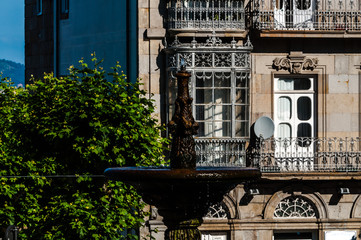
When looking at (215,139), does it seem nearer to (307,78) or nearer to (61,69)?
(307,78)

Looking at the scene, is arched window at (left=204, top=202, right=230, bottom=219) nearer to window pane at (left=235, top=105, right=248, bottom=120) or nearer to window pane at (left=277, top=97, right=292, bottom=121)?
window pane at (left=235, top=105, right=248, bottom=120)

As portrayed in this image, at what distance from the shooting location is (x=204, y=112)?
33.4 m

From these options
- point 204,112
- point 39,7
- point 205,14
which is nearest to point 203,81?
point 204,112

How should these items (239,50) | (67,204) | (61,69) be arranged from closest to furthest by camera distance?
(67,204)
(239,50)
(61,69)

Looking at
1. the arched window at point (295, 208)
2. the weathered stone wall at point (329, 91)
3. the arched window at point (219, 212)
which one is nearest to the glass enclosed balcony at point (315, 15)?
the weathered stone wall at point (329, 91)

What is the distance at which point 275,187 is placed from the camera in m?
33.5

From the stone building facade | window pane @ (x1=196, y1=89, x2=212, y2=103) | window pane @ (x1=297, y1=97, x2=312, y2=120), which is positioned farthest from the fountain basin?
window pane @ (x1=297, y1=97, x2=312, y2=120)

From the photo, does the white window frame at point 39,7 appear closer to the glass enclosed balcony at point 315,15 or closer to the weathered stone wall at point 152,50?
the weathered stone wall at point 152,50

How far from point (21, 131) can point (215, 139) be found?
18.2ft

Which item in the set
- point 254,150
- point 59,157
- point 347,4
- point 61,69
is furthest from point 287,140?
point 61,69

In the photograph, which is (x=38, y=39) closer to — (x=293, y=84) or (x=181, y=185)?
(x=293, y=84)

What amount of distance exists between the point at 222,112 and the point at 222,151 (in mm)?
1048

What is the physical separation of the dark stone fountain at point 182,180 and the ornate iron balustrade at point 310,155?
1375cm

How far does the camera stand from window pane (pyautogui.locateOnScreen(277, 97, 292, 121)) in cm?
3428
